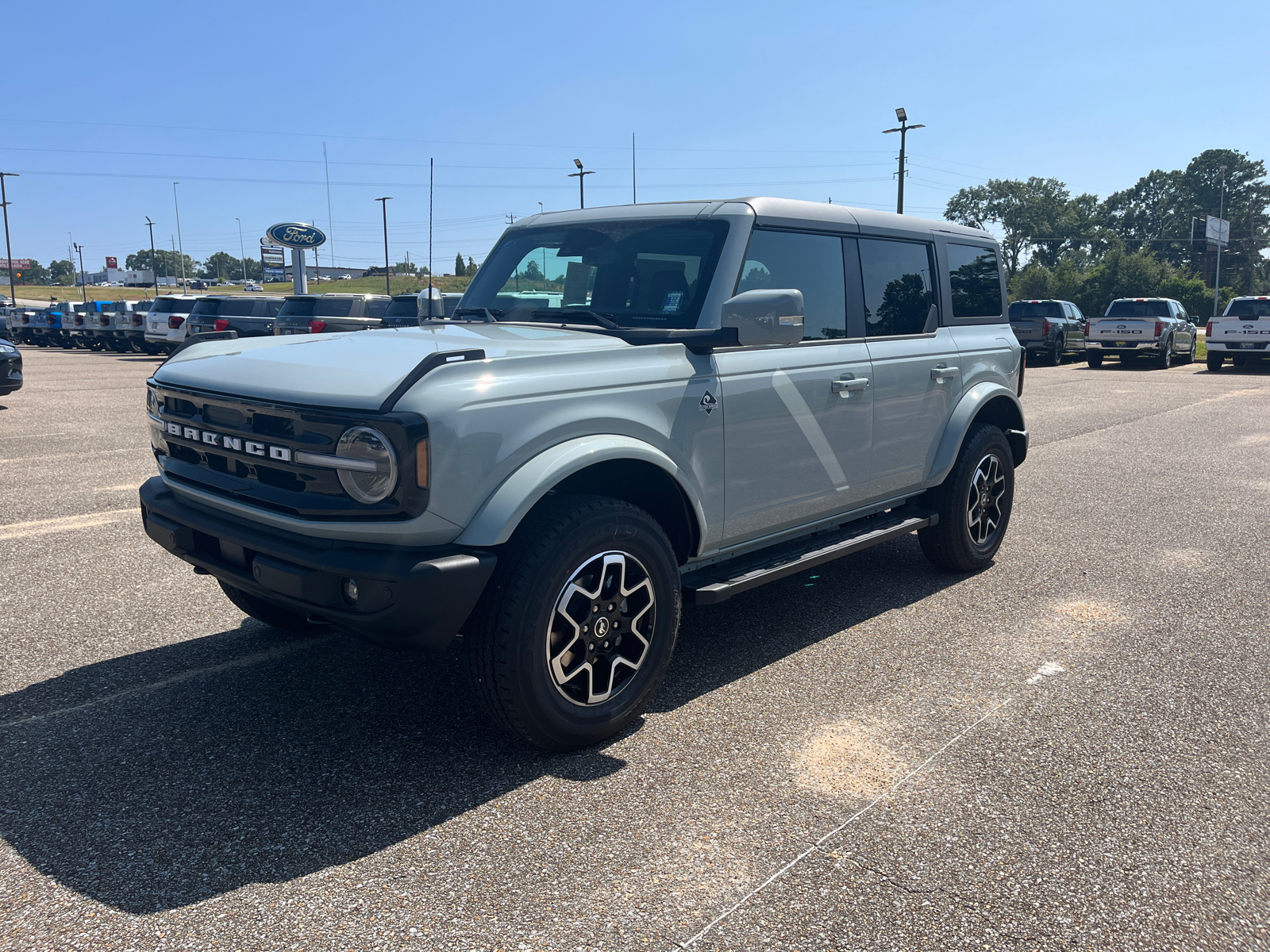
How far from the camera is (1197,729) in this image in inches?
142

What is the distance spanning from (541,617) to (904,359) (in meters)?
2.69

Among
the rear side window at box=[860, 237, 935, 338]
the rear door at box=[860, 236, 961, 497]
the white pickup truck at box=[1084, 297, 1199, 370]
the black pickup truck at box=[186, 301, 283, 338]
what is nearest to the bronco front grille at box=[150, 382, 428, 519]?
the rear door at box=[860, 236, 961, 497]

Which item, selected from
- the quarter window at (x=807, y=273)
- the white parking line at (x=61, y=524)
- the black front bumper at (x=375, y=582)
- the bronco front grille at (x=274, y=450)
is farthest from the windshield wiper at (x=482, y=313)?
the white parking line at (x=61, y=524)

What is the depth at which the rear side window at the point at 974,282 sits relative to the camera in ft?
18.1

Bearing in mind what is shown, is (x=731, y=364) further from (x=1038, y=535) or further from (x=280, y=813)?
(x=1038, y=535)

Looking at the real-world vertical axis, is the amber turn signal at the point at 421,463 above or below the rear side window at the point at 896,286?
below

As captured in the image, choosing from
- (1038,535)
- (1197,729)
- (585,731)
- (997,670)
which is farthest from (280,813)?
(1038,535)

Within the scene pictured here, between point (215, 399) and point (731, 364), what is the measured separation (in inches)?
77.6

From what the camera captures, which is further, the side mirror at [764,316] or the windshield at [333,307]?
the windshield at [333,307]

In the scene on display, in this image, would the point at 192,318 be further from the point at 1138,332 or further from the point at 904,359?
the point at 1138,332

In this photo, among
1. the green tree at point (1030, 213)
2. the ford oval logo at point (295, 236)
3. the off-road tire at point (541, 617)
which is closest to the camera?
the off-road tire at point (541, 617)

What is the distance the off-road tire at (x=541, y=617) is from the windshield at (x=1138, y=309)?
25.8 meters

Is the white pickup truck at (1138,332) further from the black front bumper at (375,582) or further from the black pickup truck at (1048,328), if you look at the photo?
the black front bumper at (375,582)

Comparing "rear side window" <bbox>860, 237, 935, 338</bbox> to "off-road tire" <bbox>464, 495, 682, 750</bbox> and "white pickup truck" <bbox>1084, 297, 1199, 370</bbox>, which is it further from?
"white pickup truck" <bbox>1084, 297, 1199, 370</bbox>
